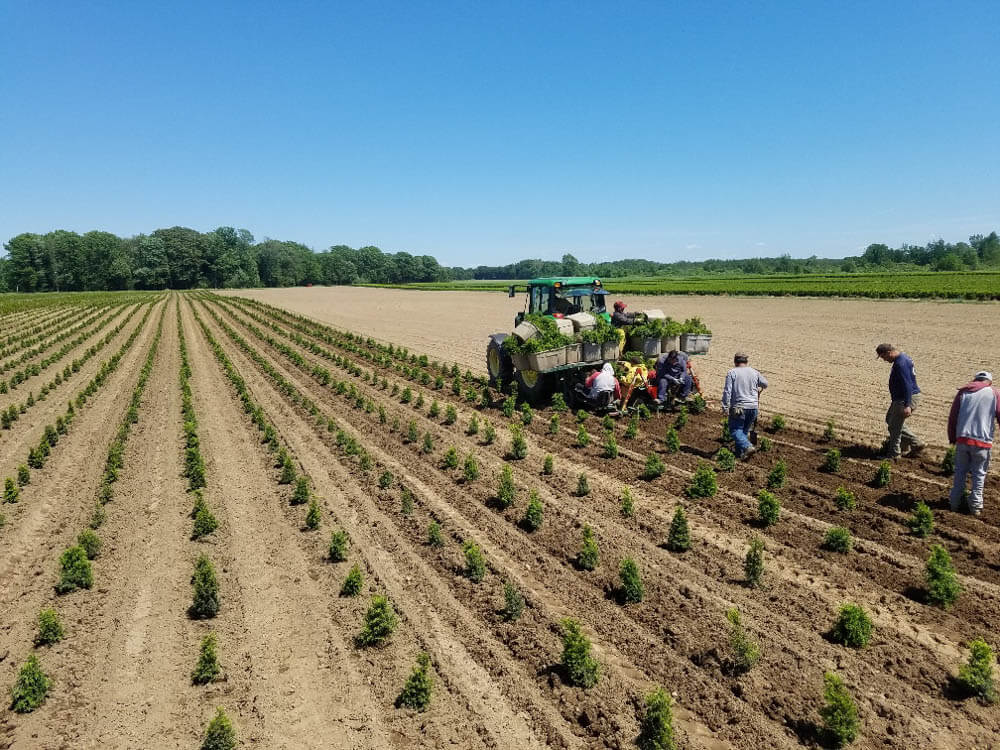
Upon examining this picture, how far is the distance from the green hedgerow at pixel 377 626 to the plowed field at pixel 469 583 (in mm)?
70

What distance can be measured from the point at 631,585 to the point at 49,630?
5.47 m

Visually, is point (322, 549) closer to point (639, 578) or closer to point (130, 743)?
point (130, 743)

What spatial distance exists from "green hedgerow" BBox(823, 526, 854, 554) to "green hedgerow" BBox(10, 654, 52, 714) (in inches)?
300

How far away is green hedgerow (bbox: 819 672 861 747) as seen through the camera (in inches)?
154

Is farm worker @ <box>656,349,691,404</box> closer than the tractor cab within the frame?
Yes

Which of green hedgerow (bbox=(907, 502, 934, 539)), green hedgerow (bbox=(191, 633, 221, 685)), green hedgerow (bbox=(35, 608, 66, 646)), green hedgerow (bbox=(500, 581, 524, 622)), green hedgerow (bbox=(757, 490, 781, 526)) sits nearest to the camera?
green hedgerow (bbox=(191, 633, 221, 685))

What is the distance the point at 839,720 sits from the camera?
3.92 meters

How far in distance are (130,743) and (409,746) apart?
2032 mm

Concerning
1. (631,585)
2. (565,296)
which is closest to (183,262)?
(565,296)

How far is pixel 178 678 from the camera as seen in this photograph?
16.1ft

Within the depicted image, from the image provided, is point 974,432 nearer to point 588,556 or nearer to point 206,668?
point 588,556

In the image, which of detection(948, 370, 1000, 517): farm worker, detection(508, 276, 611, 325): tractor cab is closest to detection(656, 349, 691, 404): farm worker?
detection(508, 276, 611, 325): tractor cab

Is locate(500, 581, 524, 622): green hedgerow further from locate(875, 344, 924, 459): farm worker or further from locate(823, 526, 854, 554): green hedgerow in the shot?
locate(875, 344, 924, 459): farm worker

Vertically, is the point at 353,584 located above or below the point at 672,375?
below
